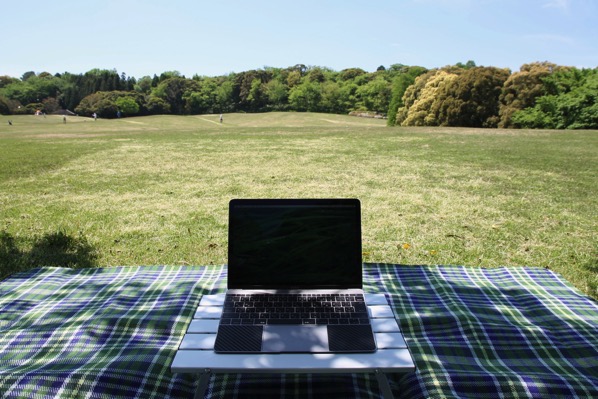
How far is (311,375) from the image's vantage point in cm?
231

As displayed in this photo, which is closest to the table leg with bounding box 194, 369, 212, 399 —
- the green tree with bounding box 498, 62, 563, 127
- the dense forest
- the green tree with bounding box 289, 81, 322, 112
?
the dense forest

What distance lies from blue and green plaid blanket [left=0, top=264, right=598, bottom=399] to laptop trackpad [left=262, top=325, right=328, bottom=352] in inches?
21.7

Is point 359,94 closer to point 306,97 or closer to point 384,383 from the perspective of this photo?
point 306,97

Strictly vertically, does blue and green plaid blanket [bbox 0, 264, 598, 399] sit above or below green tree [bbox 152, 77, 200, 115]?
below

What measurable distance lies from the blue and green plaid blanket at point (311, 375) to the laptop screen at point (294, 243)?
56 centimetres

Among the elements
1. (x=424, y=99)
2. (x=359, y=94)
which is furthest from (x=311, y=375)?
(x=359, y=94)

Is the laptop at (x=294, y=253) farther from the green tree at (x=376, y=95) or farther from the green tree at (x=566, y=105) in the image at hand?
the green tree at (x=376, y=95)

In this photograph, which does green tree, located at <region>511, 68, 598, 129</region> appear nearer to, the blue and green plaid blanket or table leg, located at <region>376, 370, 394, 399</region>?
the blue and green plaid blanket

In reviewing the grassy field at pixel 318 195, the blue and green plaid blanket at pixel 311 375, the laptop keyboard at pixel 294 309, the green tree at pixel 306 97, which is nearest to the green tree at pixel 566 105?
the grassy field at pixel 318 195

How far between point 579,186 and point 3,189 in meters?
12.3

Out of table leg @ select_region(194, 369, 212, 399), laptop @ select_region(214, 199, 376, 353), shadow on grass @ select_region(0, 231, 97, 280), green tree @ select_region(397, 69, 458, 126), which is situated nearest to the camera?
table leg @ select_region(194, 369, 212, 399)

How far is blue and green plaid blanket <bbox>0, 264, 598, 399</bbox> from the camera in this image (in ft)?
7.13

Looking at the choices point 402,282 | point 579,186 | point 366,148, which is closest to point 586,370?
point 402,282

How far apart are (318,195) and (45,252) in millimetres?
4861
